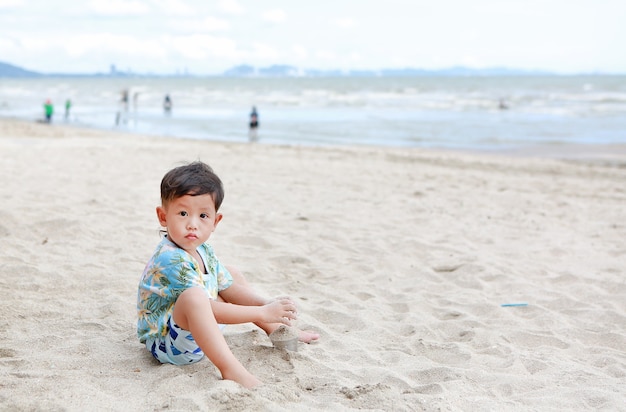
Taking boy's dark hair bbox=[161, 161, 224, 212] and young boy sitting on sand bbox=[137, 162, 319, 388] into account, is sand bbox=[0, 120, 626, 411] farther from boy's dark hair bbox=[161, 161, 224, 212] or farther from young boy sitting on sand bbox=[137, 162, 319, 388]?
boy's dark hair bbox=[161, 161, 224, 212]

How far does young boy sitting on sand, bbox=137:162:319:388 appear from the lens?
261 cm

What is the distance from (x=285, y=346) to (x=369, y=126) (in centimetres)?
1880

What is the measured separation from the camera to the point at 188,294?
8.57 feet

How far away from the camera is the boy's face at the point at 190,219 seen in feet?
8.84

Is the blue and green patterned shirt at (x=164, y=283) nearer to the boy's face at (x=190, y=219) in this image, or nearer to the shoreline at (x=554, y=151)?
the boy's face at (x=190, y=219)

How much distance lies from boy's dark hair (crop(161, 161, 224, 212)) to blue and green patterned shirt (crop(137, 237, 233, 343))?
232mm

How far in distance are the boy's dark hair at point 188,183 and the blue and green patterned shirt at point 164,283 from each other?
0.23 metres

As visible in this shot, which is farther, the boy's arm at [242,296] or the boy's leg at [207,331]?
the boy's arm at [242,296]

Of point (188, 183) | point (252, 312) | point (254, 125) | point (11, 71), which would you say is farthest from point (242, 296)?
point (11, 71)

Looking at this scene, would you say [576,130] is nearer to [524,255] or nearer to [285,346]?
[524,255]

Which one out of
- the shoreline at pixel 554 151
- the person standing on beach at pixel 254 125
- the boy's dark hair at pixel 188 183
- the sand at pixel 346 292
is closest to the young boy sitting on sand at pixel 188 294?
the boy's dark hair at pixel 188 183

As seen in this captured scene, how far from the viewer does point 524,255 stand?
5254 millimetres

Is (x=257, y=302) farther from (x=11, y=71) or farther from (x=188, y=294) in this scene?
(x=11, y=71)

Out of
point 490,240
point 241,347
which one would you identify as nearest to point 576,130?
point 490,240
